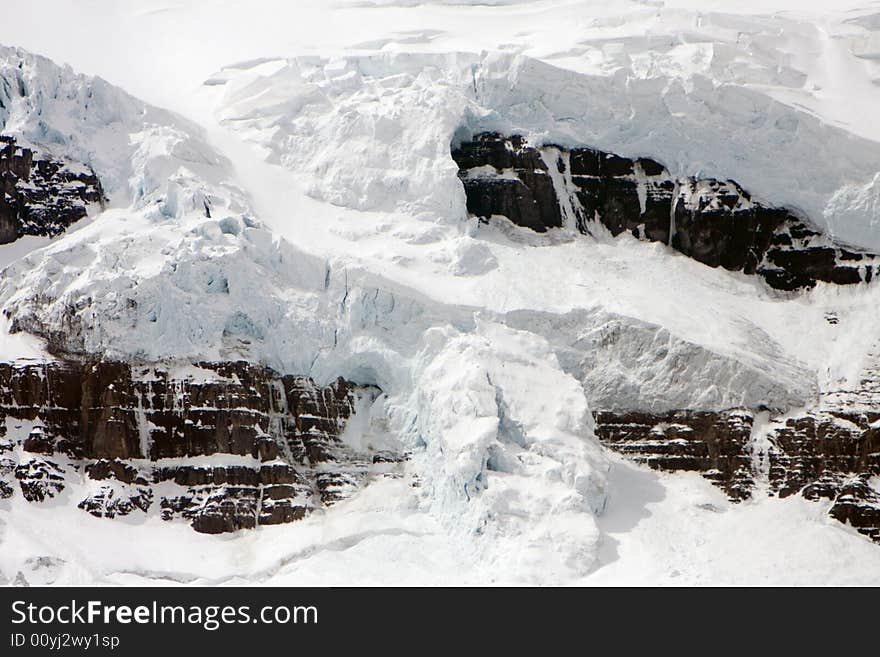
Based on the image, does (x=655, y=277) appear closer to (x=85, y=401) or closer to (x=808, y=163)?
(x=808, y=163)

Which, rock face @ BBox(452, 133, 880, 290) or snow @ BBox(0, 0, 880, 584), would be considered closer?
snow @ BBox(0, 0, 880, 584)

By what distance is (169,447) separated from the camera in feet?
233

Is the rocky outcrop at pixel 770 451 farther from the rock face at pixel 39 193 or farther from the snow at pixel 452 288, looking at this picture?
the rock face at pixel 39 193

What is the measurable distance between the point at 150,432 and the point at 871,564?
108 ft

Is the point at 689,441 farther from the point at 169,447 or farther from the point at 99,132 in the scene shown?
the point at 99,132

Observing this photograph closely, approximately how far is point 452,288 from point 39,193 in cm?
2162

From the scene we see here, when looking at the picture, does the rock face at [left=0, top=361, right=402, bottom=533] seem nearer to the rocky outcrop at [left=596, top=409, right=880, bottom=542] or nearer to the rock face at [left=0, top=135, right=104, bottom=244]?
the rock face at [left=0, top=135, right=104, bottom=244]

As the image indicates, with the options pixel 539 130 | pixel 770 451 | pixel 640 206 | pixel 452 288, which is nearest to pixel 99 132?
pixel 452 288

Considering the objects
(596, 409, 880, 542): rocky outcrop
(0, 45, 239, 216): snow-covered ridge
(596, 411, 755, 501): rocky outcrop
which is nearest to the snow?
(0, 45, 239, 216): snow-covered ridge

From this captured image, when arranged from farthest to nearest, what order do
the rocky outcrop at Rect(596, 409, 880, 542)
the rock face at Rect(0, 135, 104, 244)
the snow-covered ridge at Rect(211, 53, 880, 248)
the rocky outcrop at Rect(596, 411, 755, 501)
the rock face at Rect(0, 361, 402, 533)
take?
the snow-covered ridge at Rect(211, 53, 880, 248) < the rock face at Rect(0, 135, 104, 244) < the rocky outcrop at Rect(596, 411, 755, 501) < the rocky outcrop at Rect(596, 409, 880, 542) < the rock face at Rect(0, 361, 402, 533)

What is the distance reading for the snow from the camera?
67.1 metres

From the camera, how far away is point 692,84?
275ft

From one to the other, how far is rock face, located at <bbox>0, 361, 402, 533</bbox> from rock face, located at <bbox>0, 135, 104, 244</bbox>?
9.35 meters
